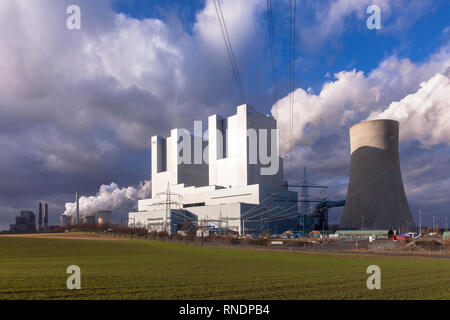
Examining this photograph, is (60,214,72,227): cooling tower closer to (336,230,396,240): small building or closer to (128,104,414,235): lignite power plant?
(128,104,414,235): lignite power plant

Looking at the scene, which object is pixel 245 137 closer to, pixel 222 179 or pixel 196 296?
pixel 222 179

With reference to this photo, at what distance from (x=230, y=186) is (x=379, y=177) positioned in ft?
91.5

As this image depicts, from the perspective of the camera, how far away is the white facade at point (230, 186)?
5991 centimetres

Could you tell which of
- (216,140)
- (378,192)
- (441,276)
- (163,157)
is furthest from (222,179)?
(441,276)

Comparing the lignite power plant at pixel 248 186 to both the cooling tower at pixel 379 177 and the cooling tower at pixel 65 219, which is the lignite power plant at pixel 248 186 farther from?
the cooling tower at pixel 65 219

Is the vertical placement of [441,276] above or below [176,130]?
below

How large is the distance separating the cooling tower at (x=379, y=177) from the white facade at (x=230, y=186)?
58.9ft

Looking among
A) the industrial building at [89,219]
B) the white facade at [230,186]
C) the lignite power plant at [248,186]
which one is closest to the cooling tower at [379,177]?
the lignite power plant at [248,186]

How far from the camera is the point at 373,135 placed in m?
43.0

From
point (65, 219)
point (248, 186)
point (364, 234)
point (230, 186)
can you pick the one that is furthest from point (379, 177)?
point (65, 219)

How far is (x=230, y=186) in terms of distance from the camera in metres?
64.7

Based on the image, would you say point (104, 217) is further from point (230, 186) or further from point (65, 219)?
point (230, 186)

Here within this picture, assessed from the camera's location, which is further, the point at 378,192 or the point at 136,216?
the point at 136,216
